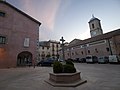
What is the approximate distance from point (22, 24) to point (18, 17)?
161 centimetres

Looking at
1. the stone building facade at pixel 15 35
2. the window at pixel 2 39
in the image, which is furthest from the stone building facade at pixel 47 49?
the window at pixel 2 39

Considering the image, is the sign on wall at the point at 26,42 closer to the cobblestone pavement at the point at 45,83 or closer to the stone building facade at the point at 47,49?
the cobblestone pavement at the point at 45,83

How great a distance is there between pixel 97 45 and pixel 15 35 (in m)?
26.8

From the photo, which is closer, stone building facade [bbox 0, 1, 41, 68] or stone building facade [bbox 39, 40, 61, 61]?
stone building facade [bbox 0, 1, 41, 68]

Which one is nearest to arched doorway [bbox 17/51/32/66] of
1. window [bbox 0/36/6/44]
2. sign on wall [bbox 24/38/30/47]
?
sign on wall [bbox 24/38/30/47]

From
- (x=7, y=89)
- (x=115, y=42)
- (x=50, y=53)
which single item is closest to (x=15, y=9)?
(x=7, y=89)

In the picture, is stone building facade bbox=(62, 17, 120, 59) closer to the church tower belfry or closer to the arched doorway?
the church tower belfry

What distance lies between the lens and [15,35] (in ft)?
59.2

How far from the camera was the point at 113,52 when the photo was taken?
28.2 m

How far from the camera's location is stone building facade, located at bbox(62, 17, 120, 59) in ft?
92.8

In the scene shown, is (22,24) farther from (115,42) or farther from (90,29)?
(90,29)

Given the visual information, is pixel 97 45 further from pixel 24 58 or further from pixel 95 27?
pixel 24 58

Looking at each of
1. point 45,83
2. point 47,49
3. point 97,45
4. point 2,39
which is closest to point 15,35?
point 2,39

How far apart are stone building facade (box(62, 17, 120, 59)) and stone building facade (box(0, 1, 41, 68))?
2218 cm
